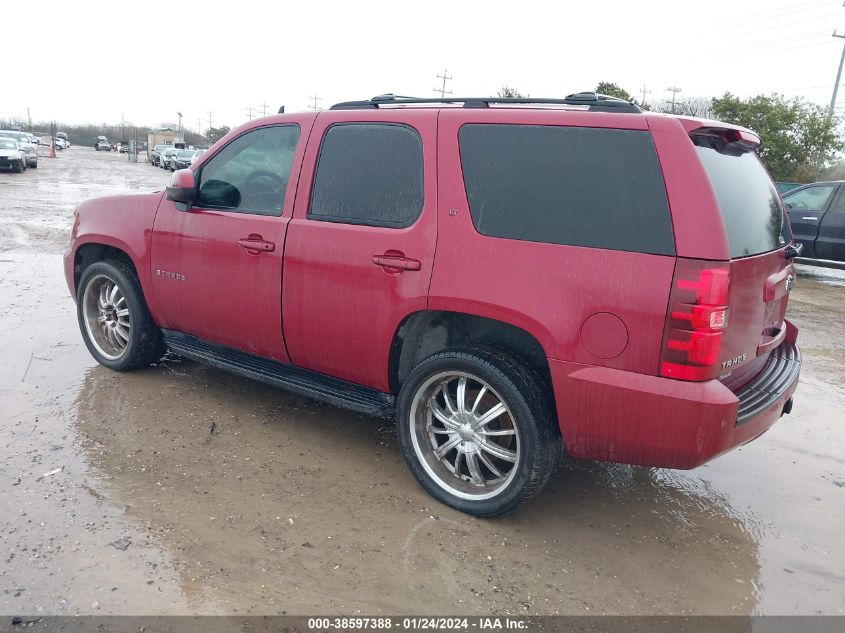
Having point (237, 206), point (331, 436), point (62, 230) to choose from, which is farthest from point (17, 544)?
point (62, 230)

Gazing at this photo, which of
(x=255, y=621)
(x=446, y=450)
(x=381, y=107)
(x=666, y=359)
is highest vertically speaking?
(x=381, y=107)

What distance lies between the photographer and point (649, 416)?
9.19ft

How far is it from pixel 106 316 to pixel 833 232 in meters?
11.6

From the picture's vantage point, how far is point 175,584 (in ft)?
8.91

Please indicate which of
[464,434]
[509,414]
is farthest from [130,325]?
[509,414]

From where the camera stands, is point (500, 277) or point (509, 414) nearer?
point (500, 277)

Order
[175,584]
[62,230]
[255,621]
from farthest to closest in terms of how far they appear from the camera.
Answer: [62,230] < [175,584] < [255,621]

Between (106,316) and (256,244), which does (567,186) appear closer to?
(256,244)

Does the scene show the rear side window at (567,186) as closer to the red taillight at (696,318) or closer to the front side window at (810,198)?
the red taillight at (696,318)

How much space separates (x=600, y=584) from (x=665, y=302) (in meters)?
1.24

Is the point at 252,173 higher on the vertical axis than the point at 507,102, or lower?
lower

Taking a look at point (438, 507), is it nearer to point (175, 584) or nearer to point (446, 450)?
point (446, 450)

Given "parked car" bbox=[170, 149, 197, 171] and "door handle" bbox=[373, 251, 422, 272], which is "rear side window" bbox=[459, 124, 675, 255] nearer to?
"door handle" bbox=[373, 251, 422, 272]

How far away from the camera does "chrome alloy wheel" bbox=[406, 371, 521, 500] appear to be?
3324 millimetres
